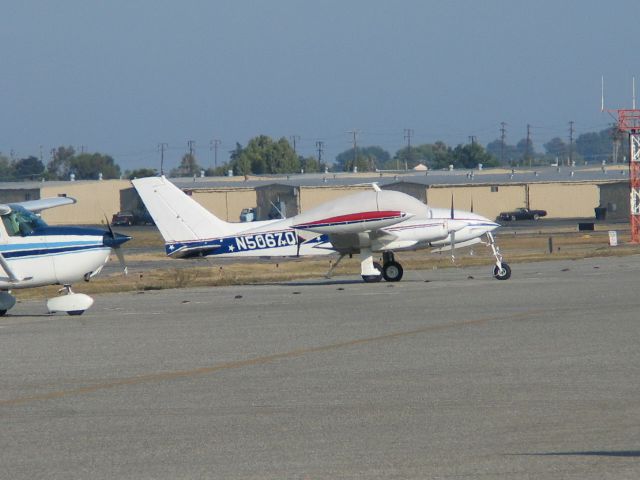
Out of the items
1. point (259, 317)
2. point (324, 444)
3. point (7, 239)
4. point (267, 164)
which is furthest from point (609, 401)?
point (267, 164)

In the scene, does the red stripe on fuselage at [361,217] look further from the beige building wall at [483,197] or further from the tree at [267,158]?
the tree at [267,158]

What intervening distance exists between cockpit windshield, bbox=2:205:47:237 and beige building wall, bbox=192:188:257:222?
75.0 metres

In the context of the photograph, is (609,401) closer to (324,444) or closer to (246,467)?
(324,444)

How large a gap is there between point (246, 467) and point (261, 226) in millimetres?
21587

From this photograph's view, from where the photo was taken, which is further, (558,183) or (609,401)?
(558,183)

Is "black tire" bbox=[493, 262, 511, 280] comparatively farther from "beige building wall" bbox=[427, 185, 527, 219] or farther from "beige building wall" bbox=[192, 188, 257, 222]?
"beige building wall" bbox=[192, 188, 257, 222]

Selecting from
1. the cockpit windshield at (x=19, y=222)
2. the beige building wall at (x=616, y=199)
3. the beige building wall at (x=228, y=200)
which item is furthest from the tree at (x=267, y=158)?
the cockpit windshield at (x=19, y=222)

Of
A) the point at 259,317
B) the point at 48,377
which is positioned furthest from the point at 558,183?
the point at 48,377

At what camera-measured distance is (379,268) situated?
30.5m

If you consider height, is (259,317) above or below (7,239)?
below

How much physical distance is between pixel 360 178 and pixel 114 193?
2165 cm

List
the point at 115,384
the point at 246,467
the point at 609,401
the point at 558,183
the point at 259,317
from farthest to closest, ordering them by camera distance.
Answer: the point at 558,183
the point at 259,317
the point at 115,384
the point at 609,401
the point at 246,467

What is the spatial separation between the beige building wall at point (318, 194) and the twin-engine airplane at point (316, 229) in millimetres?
61235

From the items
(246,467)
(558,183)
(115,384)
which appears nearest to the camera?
(246,467)
